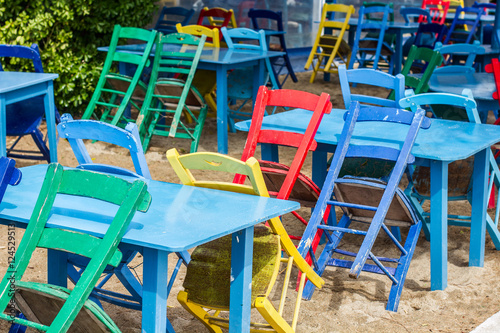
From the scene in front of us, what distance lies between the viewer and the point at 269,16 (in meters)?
9.35

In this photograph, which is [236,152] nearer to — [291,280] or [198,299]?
[291,280]

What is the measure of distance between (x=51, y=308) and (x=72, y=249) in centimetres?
24

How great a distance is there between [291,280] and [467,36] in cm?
760

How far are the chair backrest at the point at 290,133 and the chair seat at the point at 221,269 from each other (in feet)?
1.44

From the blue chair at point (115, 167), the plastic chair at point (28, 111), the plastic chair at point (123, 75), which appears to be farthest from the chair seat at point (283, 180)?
the plastic chair at point (123, 75)

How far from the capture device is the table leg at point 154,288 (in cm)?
216

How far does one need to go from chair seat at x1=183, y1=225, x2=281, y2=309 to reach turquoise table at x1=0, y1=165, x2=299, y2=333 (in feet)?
0.83

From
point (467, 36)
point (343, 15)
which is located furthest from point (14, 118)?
point (343, 15)

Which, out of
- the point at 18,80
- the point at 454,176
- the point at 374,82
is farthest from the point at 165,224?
the point at 18,80

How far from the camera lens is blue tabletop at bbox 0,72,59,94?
178 inches

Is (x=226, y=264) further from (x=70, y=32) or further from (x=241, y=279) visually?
(x=70, y=32)

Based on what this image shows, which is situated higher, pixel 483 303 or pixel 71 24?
pixel 71 24

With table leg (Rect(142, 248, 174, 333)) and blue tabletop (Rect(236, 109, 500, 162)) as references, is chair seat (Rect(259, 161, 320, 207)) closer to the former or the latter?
blue tabletop (Rect(236, 109, 500, 162))

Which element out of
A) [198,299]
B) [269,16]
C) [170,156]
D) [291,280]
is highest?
[269,16]
